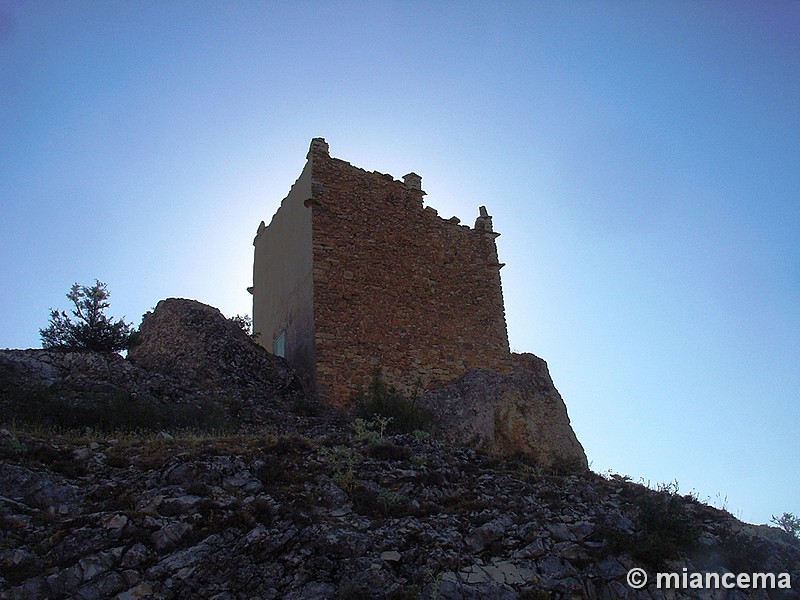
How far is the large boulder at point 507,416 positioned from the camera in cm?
1388

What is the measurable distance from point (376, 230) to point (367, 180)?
4.75 feet

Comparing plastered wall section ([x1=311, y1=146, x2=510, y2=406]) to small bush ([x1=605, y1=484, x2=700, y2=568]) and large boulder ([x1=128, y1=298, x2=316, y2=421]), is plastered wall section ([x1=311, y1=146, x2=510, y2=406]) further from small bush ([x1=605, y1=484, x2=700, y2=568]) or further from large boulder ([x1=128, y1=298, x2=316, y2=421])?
small bush ([x1=605, y1=484, x2=700, y2=568])

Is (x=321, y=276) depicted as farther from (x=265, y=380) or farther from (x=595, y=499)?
(x=595, y=499)

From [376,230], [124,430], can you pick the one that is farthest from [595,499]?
[376,230]

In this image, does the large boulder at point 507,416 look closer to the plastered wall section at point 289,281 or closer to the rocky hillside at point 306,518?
the rocky hillside at point 306,518

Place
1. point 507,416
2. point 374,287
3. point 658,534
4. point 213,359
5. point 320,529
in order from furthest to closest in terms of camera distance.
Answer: point 374,287 → point 507,416 → point 213,359 → point 658,534 → point 320,529

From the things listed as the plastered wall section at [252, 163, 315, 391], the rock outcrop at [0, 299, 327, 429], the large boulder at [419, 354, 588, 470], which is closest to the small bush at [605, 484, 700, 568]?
the large boulder at [419, 354, 588, 470]

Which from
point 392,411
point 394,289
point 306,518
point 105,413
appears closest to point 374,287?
point 394,289

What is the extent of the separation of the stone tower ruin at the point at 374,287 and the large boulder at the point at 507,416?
1042 millimetres

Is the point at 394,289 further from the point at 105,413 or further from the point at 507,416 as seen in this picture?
the point at 105,413

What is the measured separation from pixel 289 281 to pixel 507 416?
255 inches

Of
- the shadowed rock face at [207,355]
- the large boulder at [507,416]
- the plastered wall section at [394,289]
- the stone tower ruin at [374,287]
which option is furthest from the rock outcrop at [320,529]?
the stone tower ruin at [374,287]

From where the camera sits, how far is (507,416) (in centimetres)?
1439

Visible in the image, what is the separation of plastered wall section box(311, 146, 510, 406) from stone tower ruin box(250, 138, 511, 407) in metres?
0.03
